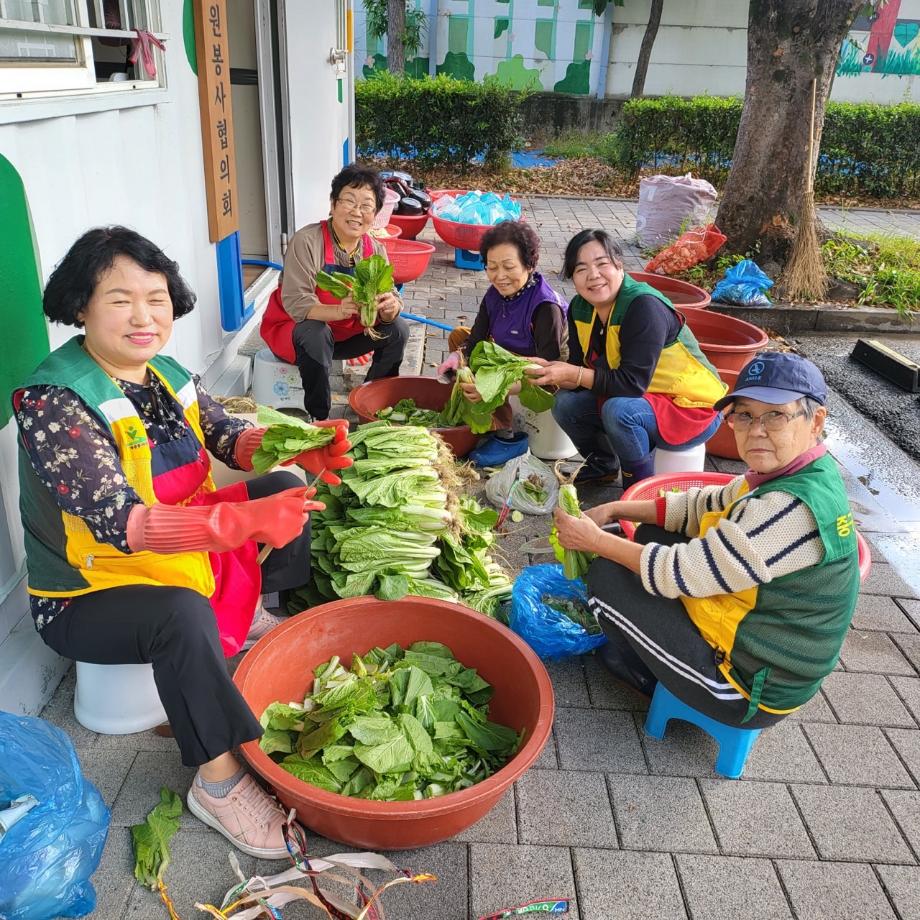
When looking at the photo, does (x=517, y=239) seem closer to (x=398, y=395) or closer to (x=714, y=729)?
(x=398, y=395)

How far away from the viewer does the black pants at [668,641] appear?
239 cm

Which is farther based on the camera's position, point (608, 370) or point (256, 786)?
point (608, 370)

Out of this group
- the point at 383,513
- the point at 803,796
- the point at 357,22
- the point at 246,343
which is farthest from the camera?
the point at 357,22

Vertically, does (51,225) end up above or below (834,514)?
above

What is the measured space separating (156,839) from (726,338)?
464 centimetres

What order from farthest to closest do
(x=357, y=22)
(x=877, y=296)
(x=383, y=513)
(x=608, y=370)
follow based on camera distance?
(x=357, y=22) < (x=877, y=296) < (x=608, y=370) < (x=383, y=513)

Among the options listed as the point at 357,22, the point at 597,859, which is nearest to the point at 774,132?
the point at 597,859

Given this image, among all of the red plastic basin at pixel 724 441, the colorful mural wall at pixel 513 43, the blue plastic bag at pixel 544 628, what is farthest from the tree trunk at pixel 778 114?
the colorful mural wall at pixel 513 43

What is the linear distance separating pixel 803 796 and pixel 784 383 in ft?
4.56

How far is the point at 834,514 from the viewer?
2.16m

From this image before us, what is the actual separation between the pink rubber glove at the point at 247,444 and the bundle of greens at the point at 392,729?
31.1 inches

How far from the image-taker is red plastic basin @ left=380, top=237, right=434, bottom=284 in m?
6.48

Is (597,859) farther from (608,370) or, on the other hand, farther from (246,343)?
(246,343)

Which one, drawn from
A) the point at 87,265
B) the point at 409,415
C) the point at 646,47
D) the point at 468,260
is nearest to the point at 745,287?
the point at 468,260
